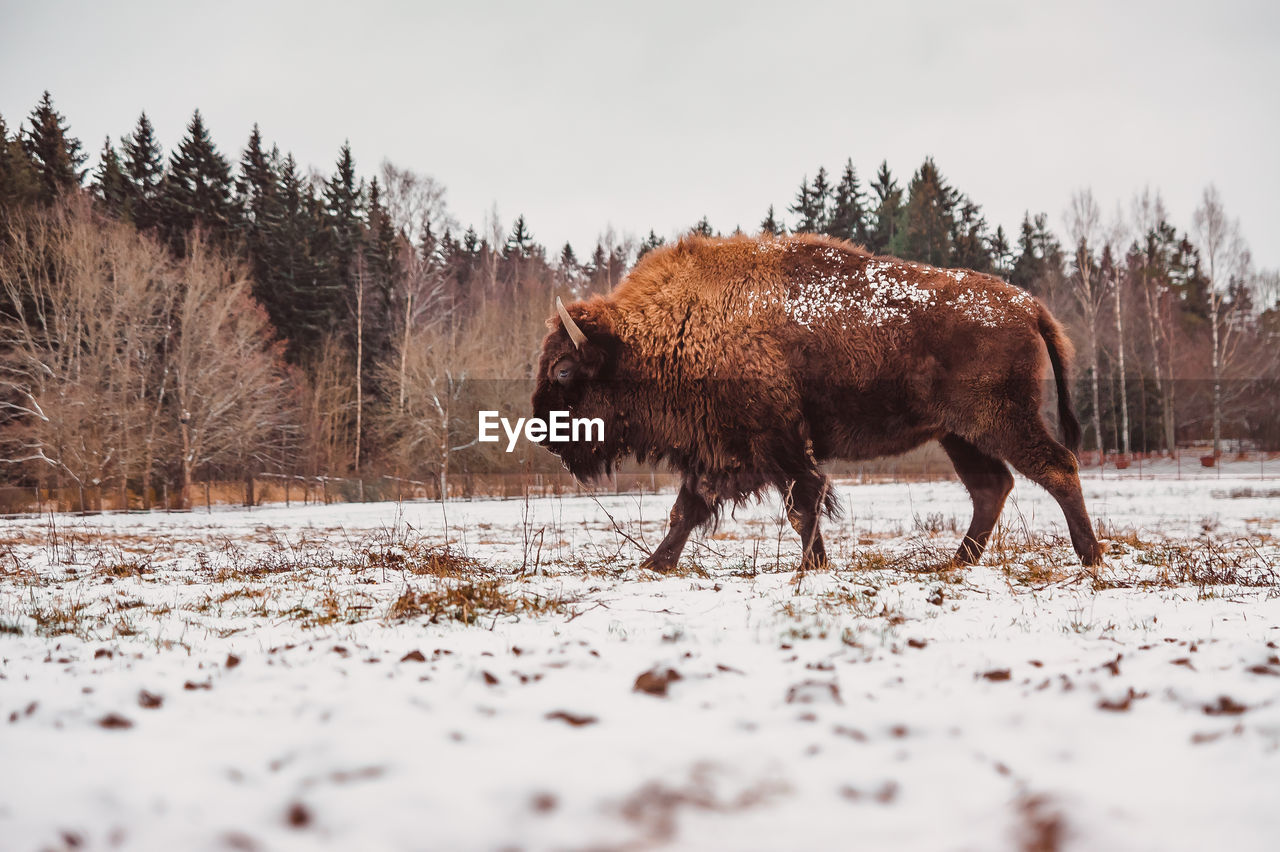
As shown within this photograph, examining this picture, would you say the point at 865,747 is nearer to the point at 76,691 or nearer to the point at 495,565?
the point at 76,691

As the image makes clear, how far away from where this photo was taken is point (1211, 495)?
18953 mm

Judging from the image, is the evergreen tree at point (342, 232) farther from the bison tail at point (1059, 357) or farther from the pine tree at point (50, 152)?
the bison tail at point (1059, 357)

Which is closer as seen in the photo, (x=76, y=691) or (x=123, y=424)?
(x=76, y=691)

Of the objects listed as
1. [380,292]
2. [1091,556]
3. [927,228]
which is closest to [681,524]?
[1091,556]

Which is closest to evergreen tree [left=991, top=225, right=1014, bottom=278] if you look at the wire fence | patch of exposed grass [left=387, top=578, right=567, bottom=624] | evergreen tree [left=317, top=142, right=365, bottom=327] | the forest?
the forest

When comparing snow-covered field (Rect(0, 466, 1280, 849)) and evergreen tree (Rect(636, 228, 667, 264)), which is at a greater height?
evergreen tree (Rect(636, 228, 667, 264))

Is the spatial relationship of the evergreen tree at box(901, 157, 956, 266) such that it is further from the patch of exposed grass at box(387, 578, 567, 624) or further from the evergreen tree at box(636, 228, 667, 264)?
the patch of exposed grass at box(387, 578, 567, 624)

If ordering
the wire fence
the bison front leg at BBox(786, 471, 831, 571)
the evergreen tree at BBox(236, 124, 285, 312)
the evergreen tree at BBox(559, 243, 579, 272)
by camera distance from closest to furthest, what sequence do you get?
the bison front leg at BBox(786, 471, 831, 571) → the wire fence → the evergreen tree at BBox(236, 124, 285, 312) → the evergreen tree at BBox(559, 243, 579, 272)

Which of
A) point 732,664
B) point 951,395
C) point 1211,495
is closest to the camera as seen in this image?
point 732,664

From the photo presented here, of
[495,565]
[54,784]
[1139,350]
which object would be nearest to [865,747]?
[54,784]

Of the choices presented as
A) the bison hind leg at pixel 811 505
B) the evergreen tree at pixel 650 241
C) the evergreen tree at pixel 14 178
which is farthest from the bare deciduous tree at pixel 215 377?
the bison hind leg at pixel 811 505

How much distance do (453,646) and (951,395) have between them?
4.13m

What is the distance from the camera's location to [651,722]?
1907 mm

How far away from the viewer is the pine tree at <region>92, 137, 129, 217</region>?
120 feet
